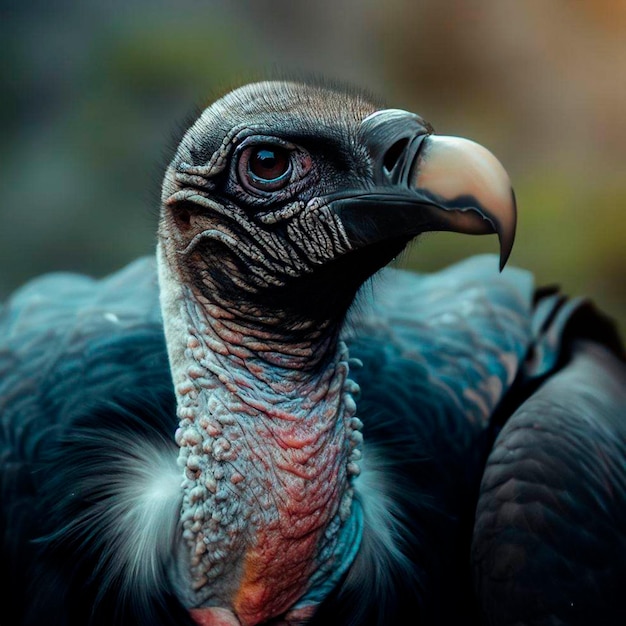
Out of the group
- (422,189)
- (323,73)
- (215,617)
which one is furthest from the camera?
(323,73)

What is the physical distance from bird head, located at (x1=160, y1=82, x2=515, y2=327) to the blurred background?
172 inches

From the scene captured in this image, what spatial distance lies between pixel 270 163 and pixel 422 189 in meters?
0.41

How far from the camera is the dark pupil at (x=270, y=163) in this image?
262 cm

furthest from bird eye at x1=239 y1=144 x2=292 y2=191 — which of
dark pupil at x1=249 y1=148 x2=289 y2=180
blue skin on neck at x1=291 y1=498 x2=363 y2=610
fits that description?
blue skin on neck at x1=291 y1=498 x2=363 y2=610

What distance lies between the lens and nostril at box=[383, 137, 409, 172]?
8.19ft

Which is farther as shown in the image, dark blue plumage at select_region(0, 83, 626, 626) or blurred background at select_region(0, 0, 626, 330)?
blurred background at select_region(0, 0, 626, 330)

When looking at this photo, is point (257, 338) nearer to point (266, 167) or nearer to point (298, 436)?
point (298, 436)

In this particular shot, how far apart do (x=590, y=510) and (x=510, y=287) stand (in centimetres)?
124

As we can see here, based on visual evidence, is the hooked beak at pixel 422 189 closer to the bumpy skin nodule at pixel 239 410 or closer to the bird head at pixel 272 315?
the bird head at pixel 272 315

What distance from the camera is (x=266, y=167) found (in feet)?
8.63

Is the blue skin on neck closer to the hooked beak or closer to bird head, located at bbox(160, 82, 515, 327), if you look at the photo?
bird head, located at bbox(160, 82, 515, 327)

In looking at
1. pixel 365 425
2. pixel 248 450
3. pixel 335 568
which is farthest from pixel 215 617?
pixel 365 425

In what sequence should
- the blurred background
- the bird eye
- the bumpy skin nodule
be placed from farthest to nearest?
the blurred background < the bumpy skin nodule < the bird eye

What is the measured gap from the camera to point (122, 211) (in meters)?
7.54
